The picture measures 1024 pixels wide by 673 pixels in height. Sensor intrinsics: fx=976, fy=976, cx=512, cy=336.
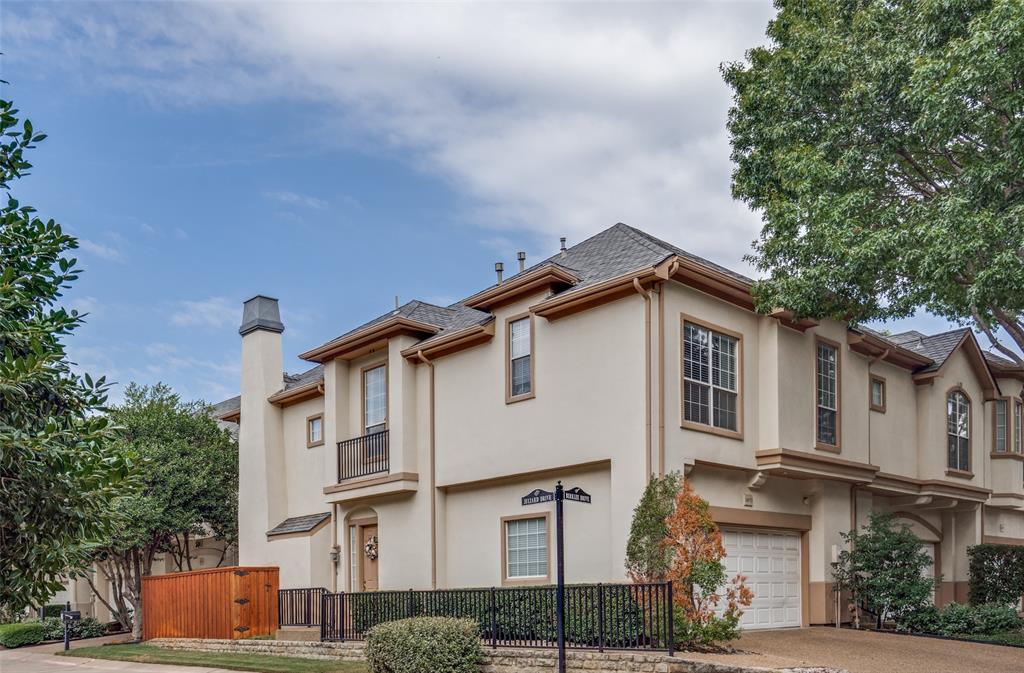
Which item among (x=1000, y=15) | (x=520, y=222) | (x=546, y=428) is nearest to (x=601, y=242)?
(x=520, y=222)

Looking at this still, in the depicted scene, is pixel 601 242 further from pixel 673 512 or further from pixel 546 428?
pixel 673 512

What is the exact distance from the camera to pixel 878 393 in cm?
2358

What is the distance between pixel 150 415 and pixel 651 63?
18.3 meters

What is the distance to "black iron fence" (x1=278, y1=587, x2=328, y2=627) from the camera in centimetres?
2139

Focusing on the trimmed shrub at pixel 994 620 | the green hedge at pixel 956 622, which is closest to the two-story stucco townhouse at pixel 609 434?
the green hedge at pixel 956 622

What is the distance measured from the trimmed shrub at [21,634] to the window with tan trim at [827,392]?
→ 22.2 m

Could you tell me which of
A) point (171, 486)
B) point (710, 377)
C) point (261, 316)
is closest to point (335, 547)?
point (171, 486)

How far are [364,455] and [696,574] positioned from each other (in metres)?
10.00

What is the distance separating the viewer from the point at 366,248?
21.2 metres

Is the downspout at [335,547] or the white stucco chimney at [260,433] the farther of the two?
the white stucco chimney at [260,433]

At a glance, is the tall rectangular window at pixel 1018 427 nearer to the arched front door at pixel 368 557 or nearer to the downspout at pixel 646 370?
the downspout at pixel 646 370

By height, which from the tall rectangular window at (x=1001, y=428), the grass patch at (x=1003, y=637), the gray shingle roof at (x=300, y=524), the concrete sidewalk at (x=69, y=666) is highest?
the tall rectangular window at (x=1001, y=428)

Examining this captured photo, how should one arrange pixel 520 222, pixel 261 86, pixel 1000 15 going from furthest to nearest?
pixel 520 222 → pixel 261 86 → pixel 1000 15

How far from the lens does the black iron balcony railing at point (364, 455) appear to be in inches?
889
